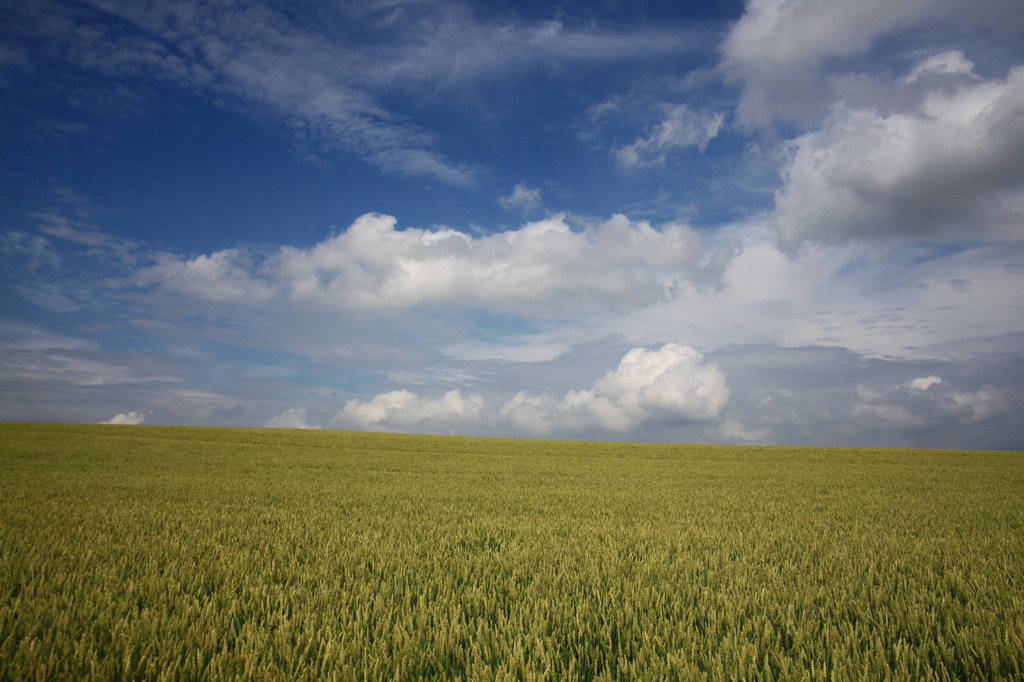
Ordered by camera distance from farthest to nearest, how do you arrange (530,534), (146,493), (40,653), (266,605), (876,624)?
(146,493), (530,534), (266,605), (876,624), (40,653)

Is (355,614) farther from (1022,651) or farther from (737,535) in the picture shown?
(737,535)

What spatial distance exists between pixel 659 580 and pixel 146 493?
37.6 ft

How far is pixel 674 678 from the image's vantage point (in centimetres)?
267

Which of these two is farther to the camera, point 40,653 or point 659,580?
point 659,580

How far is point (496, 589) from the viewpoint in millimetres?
4305

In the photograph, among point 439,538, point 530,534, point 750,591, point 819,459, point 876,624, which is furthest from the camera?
point 819,459

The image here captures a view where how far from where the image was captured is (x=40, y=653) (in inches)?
114

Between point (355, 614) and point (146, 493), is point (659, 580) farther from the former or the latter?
point (146, 493)

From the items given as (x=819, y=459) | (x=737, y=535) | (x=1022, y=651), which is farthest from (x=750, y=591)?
(x=819, y=459)

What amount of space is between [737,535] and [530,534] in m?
2.97

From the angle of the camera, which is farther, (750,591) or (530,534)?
(530,534)

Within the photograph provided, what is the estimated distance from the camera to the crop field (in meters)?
2.86

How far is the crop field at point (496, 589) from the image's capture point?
2.86m

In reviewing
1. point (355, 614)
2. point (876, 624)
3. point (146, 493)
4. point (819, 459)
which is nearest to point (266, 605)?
point (355, 614)
